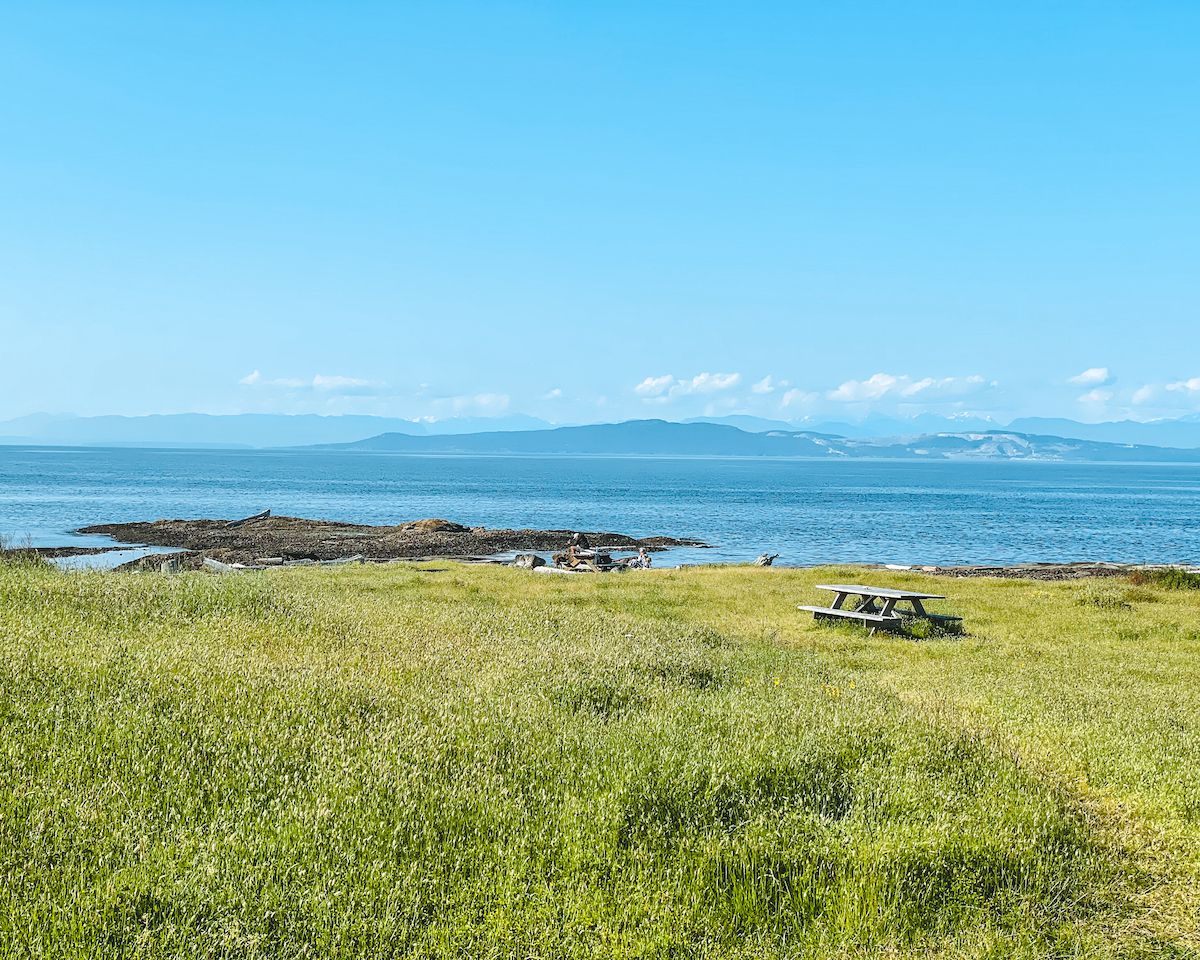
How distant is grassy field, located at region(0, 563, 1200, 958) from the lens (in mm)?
5566

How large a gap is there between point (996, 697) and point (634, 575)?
22119mm

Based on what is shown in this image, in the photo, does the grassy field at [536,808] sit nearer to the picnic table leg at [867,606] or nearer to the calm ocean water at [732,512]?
the picnic table leg at [867,606]

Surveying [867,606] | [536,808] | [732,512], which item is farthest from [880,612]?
[732,512]

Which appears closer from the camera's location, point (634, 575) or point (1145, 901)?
point (1145, 901)

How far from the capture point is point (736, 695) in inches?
437

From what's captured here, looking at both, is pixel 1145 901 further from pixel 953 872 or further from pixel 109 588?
pixel 109 588

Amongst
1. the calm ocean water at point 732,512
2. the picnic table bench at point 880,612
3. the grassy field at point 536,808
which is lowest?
the calm ocean water at point 732,512

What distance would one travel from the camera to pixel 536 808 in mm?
7027

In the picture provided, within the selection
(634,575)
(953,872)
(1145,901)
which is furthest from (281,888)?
(634,575)

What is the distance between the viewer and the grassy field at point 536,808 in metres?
5.57

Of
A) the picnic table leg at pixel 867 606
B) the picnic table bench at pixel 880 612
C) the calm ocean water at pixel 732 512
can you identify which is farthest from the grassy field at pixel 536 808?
the calm ocean water at pixel 732 512

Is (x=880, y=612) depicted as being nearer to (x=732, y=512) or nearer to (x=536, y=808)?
(x=536, y=808)

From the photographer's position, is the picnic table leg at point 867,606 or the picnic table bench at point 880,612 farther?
the picnic table leg at point 867,606

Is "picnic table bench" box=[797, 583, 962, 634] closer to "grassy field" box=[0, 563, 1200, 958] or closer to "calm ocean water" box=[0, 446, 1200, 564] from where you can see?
"grassy field" box=[0, 563, 1200, 958]
